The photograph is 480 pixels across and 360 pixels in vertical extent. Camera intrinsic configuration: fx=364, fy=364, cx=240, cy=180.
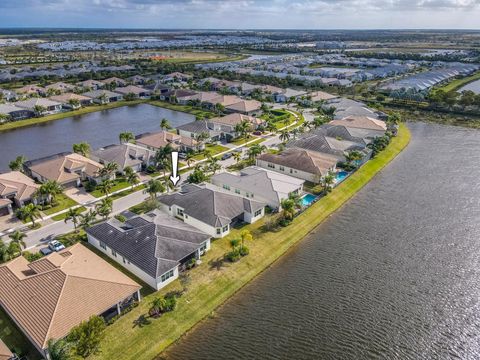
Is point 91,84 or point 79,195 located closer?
point 79,195

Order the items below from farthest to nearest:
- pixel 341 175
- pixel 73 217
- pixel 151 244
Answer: pixel 341 175
pixel 73 217
pixel 151 244

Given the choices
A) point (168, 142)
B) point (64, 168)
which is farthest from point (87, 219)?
point (168, 142)

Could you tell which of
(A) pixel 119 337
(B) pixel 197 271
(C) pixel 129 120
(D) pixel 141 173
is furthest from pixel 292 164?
(C) pixel 129 120

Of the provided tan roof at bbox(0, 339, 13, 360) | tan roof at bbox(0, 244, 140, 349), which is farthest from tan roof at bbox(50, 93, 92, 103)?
tan roof at bbox(0, 339, 13, 360)

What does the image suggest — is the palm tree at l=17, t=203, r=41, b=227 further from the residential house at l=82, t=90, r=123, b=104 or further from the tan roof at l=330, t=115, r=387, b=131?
the residential house at l=82, t=90, r=123, b=104

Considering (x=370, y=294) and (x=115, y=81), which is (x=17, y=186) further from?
(x=115, y=81)

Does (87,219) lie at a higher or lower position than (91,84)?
lower

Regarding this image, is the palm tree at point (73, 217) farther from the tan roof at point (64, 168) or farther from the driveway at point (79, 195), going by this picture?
the tan roof at point (64, 168)
